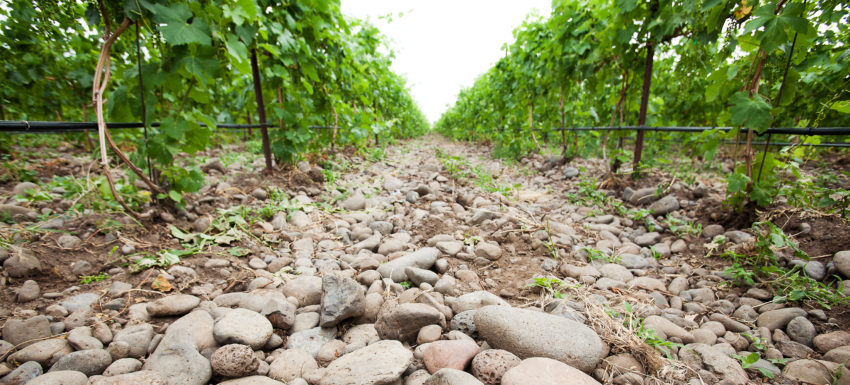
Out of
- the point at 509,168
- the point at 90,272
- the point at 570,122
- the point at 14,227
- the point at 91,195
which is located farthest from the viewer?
the point at 570,122

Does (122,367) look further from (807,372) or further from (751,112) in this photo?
(751,112)

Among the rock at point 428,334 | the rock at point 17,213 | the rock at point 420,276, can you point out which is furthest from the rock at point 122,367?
the rock at point 17,213

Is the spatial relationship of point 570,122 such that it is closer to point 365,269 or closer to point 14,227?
point 365,269

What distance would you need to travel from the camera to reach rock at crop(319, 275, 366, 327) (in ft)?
4.72

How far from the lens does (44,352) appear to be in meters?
1.14

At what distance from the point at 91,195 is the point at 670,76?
319 inches

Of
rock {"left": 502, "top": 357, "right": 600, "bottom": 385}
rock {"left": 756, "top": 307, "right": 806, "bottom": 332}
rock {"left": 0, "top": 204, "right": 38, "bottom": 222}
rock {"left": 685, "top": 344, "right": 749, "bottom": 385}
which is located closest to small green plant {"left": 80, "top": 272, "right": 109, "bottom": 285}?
rock {"left": 0, "top": 204, "right": 38, "bottom": 222}

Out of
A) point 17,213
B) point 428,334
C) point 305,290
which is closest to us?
point 428,334

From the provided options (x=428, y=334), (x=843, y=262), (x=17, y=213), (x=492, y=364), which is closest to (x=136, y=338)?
(x=428, y=334)

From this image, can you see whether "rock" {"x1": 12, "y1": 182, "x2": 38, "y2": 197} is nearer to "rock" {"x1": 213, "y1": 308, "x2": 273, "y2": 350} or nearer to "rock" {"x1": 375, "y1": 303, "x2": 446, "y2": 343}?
"rock" {"x1": 213, "y1": 308, "x2": 273, "y2": 350}

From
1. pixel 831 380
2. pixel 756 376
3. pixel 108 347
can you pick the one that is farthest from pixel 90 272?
pixel 831 380

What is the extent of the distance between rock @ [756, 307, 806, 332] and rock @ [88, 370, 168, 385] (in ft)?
7.62

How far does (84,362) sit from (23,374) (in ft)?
0.47

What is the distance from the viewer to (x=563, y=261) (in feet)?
7.05
